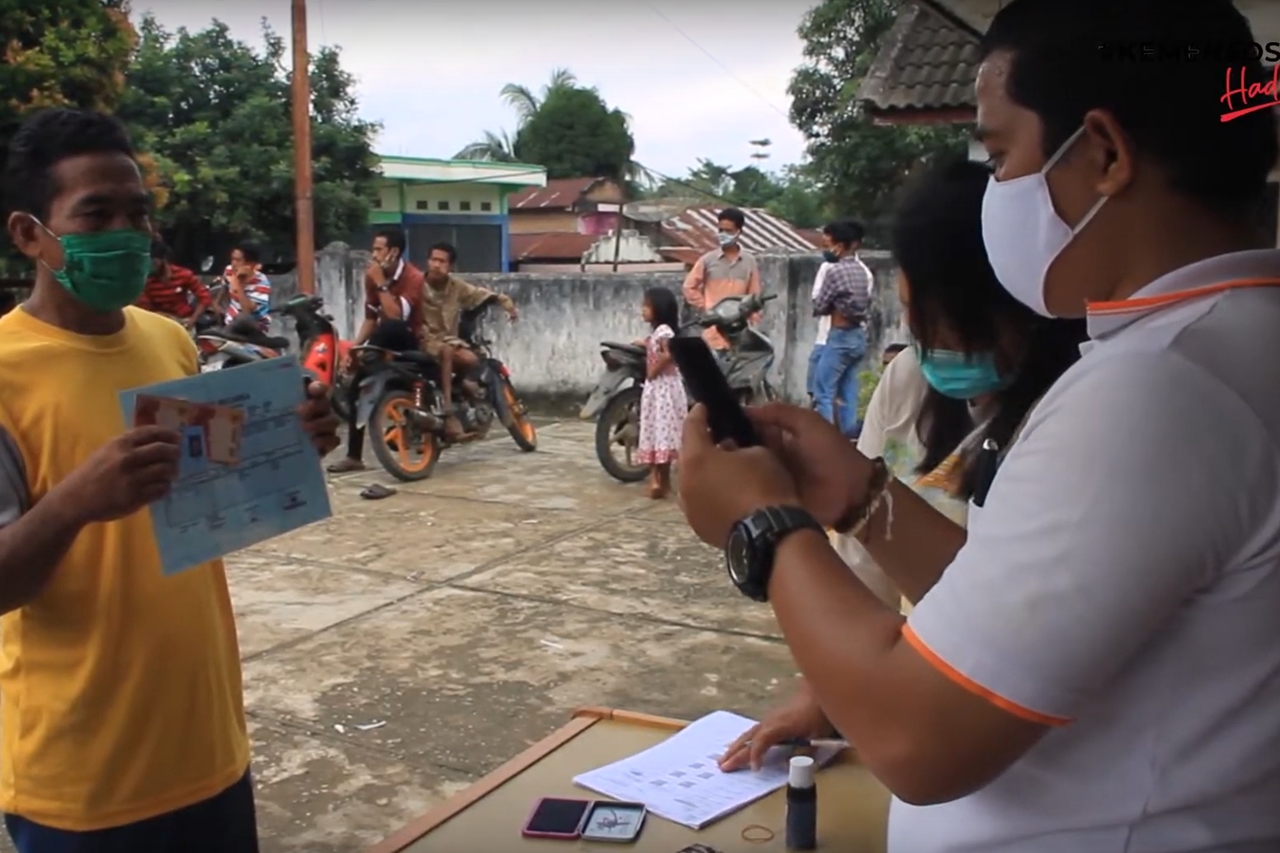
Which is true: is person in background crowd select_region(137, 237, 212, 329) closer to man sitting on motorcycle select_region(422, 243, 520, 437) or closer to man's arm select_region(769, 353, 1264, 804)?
man sitting on motorcycle select_region(422, 243, 520, 437)

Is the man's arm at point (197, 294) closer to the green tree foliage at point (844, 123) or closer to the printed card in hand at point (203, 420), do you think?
the printed card in hand at point (203, 420)

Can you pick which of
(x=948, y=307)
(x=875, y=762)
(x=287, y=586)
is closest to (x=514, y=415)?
(x=287, y=586)

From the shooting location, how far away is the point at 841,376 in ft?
28.8

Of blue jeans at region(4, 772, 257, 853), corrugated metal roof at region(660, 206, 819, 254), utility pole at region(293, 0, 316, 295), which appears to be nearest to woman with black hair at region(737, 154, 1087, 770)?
blue jeans at region(4, 772, 257, 853)

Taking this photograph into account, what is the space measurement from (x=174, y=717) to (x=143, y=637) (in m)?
0.13

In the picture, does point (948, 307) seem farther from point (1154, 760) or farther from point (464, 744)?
point (464, 744)

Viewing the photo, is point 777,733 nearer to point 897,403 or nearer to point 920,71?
point 897,403

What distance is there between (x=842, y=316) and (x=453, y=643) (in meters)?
4.86

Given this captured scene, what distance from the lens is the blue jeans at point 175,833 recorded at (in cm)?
167

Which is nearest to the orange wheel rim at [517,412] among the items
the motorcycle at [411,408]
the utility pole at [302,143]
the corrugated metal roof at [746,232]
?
the motorcycle at [411,408]

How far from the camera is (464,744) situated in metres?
3.72

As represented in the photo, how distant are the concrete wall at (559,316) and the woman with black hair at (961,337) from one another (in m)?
8.11

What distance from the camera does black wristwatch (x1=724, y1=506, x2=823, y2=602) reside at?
41.5 inches

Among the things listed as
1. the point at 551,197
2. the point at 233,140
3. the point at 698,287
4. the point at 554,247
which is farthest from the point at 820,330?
the point at 551,197
